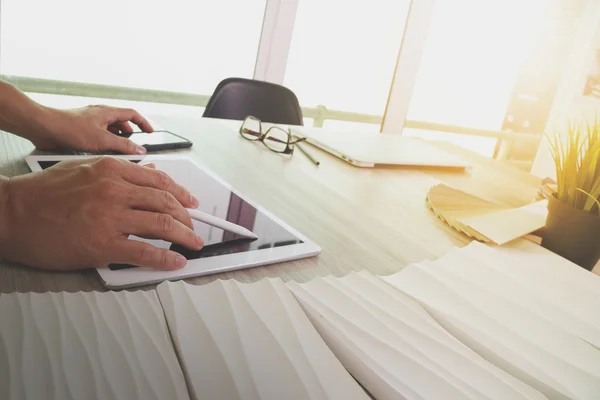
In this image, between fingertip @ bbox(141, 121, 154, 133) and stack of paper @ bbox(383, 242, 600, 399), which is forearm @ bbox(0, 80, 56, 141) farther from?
A: stack of paper @ bbox(383, 242, 600, 399)

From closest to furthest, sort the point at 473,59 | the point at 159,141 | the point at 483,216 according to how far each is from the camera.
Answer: the point at 483,216, the point at 159,141, the point at 473,59

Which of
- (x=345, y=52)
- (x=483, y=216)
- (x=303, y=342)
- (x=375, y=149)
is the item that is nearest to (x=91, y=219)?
(x=303, y=342)

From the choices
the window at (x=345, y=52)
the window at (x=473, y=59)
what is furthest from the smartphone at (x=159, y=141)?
the window at (x=473, y=59)

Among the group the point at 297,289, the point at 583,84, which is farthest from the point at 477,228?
the point at 583,84

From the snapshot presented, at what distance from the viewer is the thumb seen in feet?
3.06

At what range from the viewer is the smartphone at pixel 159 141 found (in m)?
1.04

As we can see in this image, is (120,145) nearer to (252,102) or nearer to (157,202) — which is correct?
Result: (157,202)

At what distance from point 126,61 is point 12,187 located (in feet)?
7.39

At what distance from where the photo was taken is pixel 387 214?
93 cm

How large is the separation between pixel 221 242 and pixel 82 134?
0.48 meters

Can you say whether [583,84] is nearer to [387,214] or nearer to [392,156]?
[392,156]

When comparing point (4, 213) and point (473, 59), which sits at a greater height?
point (473, 59)

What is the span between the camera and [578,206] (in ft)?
2.78

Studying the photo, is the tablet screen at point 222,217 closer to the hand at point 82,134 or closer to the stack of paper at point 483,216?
the hand at point 82,134
